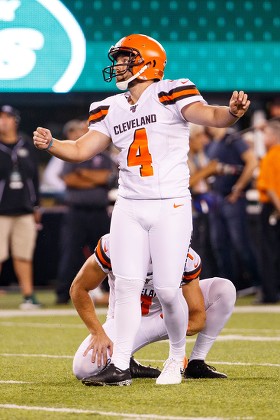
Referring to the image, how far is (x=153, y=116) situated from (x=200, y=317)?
1.05m

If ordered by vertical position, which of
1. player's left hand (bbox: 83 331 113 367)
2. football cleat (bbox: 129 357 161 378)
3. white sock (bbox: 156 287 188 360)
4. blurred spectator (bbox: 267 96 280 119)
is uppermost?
blurred spectator (bbox: 267 96 280 119)

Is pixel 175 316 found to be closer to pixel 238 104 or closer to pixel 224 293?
pixel 224 293

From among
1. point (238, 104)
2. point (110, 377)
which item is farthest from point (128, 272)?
point (238, 104)

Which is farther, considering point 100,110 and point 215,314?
point 215,314

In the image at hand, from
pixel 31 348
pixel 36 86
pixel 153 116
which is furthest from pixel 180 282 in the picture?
pixel 36 86

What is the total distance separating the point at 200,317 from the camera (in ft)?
20.0

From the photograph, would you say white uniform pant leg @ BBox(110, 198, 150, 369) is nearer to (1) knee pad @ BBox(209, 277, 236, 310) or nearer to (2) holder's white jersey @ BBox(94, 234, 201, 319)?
(2) holder's white jersey @ BBox(94, 234, 201, 319)

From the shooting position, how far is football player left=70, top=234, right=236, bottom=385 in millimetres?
6000

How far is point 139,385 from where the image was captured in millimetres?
5777

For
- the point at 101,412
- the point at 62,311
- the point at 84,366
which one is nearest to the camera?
the point at 101,412

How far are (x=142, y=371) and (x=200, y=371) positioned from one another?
297mm

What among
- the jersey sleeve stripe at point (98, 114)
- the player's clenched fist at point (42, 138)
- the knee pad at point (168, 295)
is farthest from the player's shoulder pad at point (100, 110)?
the knee pad at point (168, 295)

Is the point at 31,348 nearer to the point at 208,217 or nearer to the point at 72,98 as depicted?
the point at 208,217

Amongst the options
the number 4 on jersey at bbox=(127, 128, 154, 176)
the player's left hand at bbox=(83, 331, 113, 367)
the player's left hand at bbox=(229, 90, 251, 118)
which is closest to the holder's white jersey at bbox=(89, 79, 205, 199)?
the number 4 on jersey at bbox=(127, 128, 154, 176)
